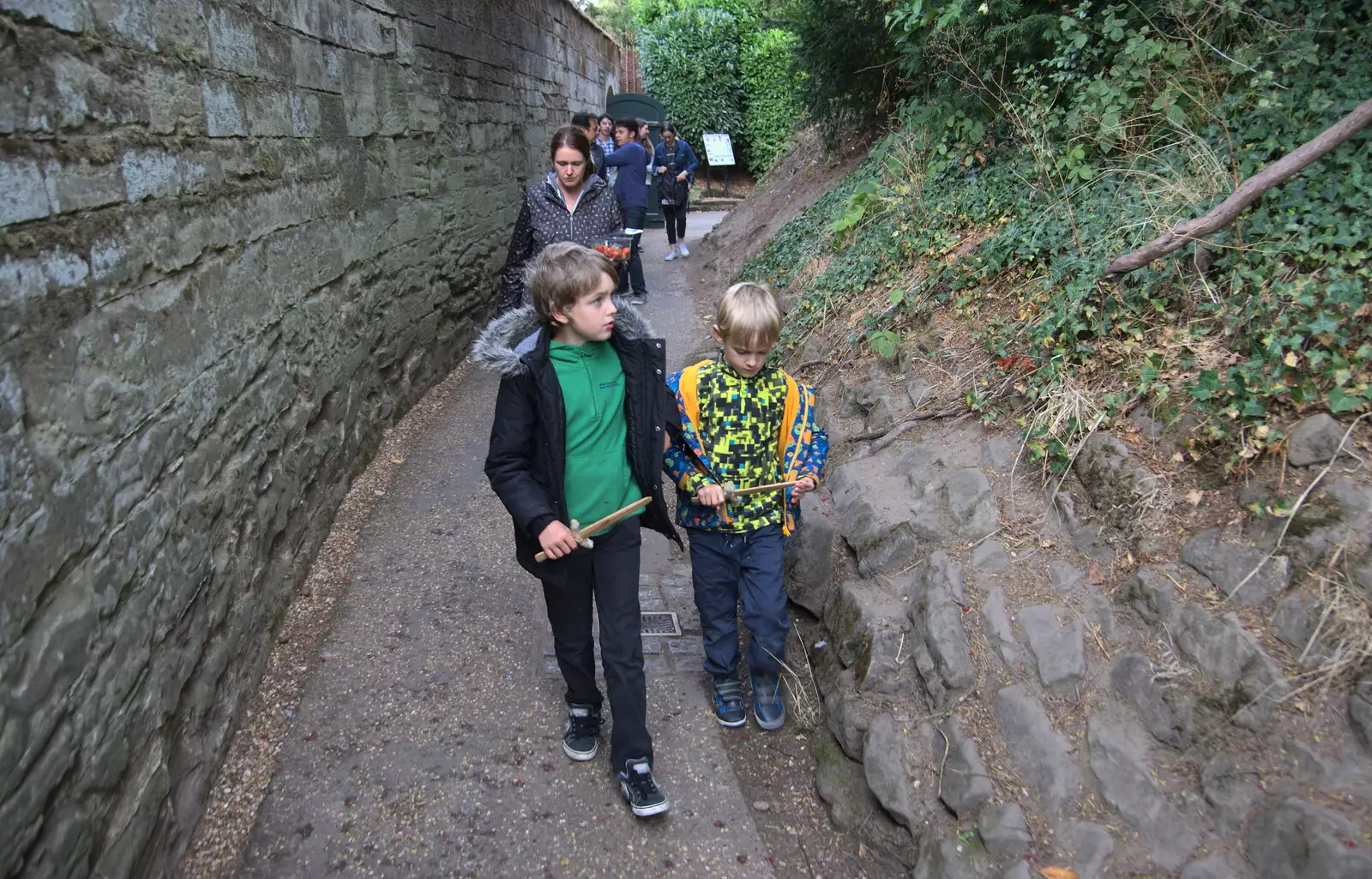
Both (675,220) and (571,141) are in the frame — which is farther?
(675,220)

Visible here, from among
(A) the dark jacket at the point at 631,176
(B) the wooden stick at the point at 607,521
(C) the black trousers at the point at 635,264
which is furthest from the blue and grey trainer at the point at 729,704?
(A) the dark jacket at the point at 631,176

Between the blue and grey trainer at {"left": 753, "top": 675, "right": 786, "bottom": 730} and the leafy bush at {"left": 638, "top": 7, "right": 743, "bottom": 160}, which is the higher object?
the leafy bush at {"left": 638, "top": 7, "right": 743, "bottom": 160}

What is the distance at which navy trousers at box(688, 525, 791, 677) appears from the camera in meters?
3.15

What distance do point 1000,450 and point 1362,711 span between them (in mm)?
1535

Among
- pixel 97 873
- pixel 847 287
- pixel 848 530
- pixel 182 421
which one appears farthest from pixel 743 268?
pixel 97 873

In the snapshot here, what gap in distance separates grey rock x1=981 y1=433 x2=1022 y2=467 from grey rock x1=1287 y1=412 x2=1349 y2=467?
3.17 feet

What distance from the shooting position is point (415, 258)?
5.89 metres

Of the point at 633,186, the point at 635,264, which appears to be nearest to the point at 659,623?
the point at 635,264

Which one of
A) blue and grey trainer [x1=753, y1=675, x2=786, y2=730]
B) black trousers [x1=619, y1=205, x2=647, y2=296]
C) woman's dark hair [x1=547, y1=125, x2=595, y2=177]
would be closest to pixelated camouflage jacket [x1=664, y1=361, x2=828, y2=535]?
blue and grey trainer [x1=753, y1=675, x2=786, y2=730]

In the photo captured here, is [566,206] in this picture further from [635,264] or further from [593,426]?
[635,264]

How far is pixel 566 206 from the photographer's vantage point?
5.06 metres

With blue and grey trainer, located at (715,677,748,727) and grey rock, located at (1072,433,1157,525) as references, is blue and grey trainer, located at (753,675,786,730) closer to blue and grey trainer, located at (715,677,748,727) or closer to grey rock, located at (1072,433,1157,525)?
blue and grey trainer, located at (715,677,748,727)

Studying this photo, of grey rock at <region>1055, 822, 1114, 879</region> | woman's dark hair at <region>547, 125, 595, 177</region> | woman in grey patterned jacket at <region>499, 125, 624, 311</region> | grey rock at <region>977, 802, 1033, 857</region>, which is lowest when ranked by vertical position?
grey rock at <region>977, 802, 1033, 857</region>

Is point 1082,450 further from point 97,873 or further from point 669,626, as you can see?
point 97,873
